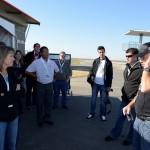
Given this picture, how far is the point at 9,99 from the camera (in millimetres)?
3547

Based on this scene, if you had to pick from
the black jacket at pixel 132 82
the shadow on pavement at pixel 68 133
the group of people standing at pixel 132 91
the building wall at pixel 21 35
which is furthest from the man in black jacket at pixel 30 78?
the building wall at pixel 21 35

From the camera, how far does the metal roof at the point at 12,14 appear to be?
31.9 ft

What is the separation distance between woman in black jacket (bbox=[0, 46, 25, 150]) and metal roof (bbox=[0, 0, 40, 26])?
594 cm

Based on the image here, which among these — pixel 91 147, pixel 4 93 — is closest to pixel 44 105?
pixel 91 147

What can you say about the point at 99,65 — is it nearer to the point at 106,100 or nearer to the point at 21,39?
the point at 106,100

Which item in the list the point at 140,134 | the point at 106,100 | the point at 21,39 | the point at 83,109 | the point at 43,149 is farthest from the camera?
the point at 21,39

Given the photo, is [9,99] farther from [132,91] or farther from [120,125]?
[120,125]

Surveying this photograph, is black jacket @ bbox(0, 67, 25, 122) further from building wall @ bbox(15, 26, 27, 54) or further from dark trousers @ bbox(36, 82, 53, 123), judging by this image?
building wall @ bbox(15, 26, 27, 54)

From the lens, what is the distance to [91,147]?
5336mm

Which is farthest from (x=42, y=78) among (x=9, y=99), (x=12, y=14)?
(x=12, y=14)

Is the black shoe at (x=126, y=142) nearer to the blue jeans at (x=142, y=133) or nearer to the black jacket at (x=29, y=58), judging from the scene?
the blue jeans at (x=142, y=133)

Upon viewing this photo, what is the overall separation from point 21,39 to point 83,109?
6773mm

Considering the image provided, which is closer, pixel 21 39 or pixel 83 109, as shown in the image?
pixel 83 109

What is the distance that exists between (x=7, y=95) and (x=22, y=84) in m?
3.84
